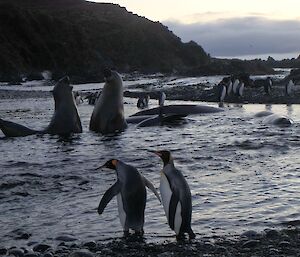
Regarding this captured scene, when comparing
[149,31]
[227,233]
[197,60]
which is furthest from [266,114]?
[149,31]

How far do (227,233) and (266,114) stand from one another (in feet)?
40.0

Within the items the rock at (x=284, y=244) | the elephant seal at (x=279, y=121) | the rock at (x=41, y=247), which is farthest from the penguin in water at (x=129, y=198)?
the elephant seal at (x=279, y=121)

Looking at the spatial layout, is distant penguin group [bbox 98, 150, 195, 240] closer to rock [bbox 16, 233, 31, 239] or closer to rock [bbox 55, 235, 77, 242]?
rock [bbox 55, 235, 77, 242]

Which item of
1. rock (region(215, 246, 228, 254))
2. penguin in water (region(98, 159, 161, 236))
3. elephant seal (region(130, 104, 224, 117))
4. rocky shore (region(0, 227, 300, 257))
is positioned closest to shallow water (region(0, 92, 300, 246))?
penguin in water (region(98, 159, 161, 236))

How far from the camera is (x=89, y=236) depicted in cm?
646

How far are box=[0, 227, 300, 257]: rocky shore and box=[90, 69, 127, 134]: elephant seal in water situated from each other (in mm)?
8881

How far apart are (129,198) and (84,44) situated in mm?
86324

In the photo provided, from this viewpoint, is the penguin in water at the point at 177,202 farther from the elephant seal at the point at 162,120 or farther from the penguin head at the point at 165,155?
the elephant seal at the point at 162,120

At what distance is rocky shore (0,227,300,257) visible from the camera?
18.6 feet

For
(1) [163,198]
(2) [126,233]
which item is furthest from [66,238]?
(1) [163,198]

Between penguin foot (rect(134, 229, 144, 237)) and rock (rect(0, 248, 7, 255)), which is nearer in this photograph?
rock (rect(0, 248, 7, 255))

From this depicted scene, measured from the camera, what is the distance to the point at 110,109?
15.1 metres

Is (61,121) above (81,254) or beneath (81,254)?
above

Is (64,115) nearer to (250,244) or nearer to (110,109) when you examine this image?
(110,109)
